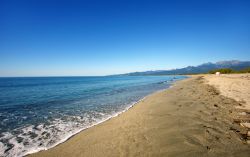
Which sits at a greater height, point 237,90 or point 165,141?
point 237,90

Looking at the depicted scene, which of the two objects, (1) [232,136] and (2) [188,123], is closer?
(1) [232,136]

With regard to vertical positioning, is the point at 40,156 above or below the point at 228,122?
below

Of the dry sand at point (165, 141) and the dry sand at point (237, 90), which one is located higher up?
the dry sand at point (237, 90)

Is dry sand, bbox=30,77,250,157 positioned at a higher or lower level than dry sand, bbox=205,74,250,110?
Result: lower

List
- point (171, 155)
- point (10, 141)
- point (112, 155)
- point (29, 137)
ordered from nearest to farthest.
Result: point (171, 155) → point (112, 155) → point (10, 141) → point (29, 137)

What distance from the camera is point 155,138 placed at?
5.71m

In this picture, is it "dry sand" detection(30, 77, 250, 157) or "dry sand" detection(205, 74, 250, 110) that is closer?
"dry sand" detection(30, 77, 250, 157)

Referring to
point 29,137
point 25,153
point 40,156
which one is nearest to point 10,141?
point 29,137

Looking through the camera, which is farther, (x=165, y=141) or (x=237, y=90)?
(x=237, y=90)

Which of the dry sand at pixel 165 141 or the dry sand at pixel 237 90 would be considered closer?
the dry sand at pixel 165 141

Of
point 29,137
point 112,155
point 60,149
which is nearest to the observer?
point 112,155

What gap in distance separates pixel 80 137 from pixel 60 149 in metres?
1.22

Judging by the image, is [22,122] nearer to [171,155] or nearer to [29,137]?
[29,137]

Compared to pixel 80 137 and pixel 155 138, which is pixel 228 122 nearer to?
pixel 155 138
